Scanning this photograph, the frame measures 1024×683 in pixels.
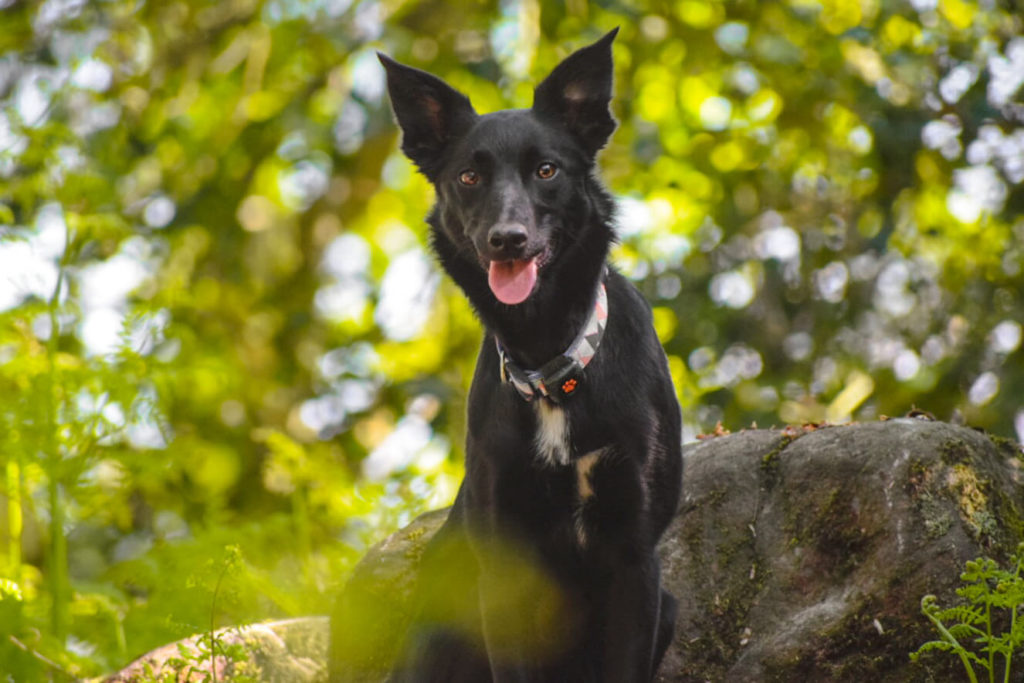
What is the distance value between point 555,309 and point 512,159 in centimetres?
51

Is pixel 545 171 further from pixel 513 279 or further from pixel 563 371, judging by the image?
pixel 563 371

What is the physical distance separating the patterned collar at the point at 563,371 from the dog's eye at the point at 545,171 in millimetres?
446

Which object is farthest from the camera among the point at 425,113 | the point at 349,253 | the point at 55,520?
the point at 349,253

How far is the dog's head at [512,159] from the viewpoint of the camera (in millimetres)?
3420

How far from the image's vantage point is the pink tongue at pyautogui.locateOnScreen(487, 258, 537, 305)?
341 cm

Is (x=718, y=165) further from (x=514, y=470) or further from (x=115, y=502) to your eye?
(x=514, y=470)

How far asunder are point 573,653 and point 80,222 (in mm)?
3365

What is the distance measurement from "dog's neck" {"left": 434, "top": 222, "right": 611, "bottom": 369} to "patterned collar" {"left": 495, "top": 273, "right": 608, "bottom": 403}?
53 mm

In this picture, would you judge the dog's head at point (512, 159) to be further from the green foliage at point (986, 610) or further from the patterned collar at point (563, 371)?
the green foliage at point (986, 610)

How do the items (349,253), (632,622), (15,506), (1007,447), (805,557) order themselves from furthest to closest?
(349,253)
(15,506)
(1007,447)
(805,557)
(632,622)

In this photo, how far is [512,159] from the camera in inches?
138

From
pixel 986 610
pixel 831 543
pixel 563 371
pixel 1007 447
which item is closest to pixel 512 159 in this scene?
pixel 563 371

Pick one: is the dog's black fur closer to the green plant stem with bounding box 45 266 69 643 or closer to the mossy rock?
the mossy rock

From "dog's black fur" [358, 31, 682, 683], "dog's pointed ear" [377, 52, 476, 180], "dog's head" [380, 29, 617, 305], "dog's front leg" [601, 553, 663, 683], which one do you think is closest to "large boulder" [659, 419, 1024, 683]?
"dog's black fur" [358, 31, 682, 683]
